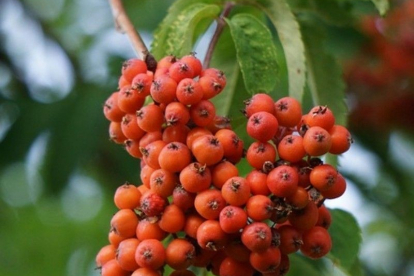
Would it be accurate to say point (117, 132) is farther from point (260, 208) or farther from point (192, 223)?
point (260, 208)

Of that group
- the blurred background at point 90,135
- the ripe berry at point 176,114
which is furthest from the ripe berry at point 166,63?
the blurred background at point 90,135

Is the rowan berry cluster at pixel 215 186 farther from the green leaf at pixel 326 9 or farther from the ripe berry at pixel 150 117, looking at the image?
the green leaf at pixel 326 9

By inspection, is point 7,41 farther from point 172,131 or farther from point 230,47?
point 172,131

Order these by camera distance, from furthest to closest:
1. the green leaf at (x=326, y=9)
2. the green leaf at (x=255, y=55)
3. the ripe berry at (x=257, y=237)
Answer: the green leaf at (x=326, y=9) → the green leaf at (x=255, y=55) → the ripe berry at (x=257, y=237)

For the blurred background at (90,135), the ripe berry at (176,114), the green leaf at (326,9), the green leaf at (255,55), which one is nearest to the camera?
the ripe berry at (176,114)

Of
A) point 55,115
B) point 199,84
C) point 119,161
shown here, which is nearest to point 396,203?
point 119,161

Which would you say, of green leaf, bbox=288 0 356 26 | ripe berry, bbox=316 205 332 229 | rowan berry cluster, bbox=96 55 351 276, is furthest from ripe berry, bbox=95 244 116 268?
green leaf, bbox=288 0 356 26

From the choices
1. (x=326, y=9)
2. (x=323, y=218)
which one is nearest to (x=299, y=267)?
(x=323, y=218)
